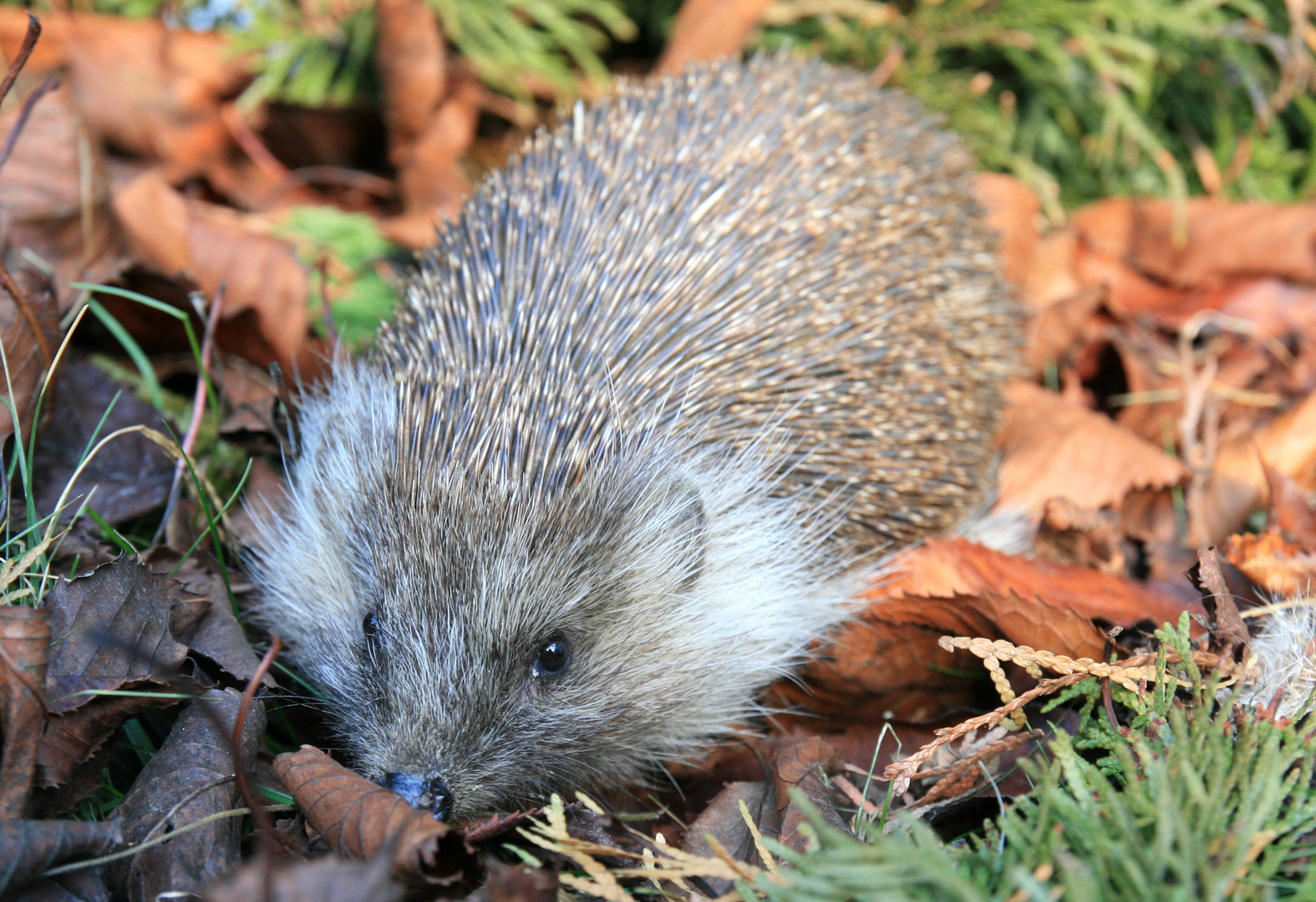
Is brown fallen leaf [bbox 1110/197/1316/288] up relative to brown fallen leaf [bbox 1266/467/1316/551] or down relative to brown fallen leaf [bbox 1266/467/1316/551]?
up

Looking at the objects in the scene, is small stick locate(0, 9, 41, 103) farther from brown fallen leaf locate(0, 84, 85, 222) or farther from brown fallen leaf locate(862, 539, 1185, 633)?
brown fallen leaf locate(862, 539, 1185, 633)

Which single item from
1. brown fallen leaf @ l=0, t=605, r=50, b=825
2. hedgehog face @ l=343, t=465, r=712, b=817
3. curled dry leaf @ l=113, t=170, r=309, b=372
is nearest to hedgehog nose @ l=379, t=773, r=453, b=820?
hedgehog face @ l=343, t=465, r=712, b=817

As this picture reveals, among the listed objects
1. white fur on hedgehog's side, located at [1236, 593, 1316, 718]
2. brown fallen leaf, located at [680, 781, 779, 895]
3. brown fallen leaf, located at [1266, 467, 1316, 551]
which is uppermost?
white fur on hedgehog's side, located at [1236, 593, 1316, 718]

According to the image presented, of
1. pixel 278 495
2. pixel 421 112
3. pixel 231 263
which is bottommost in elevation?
pixel 278 495

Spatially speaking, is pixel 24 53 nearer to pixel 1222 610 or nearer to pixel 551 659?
pixel 551 659

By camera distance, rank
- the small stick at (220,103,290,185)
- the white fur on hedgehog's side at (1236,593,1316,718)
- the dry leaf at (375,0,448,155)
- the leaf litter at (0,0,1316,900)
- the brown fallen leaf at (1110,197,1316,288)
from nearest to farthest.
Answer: the leaf litter at (0,0,1316,900)
the white fur on hedgehog's side at (1236,593,1316,718)
the dry leaf at (375,0,448,155)
the brown fallen leaf at (1110,197,1316,288)
the small stick at (220,103,290,185)

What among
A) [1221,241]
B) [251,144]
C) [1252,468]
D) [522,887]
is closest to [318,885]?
[522,887]

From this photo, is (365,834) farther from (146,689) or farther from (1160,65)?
(1160,65)
